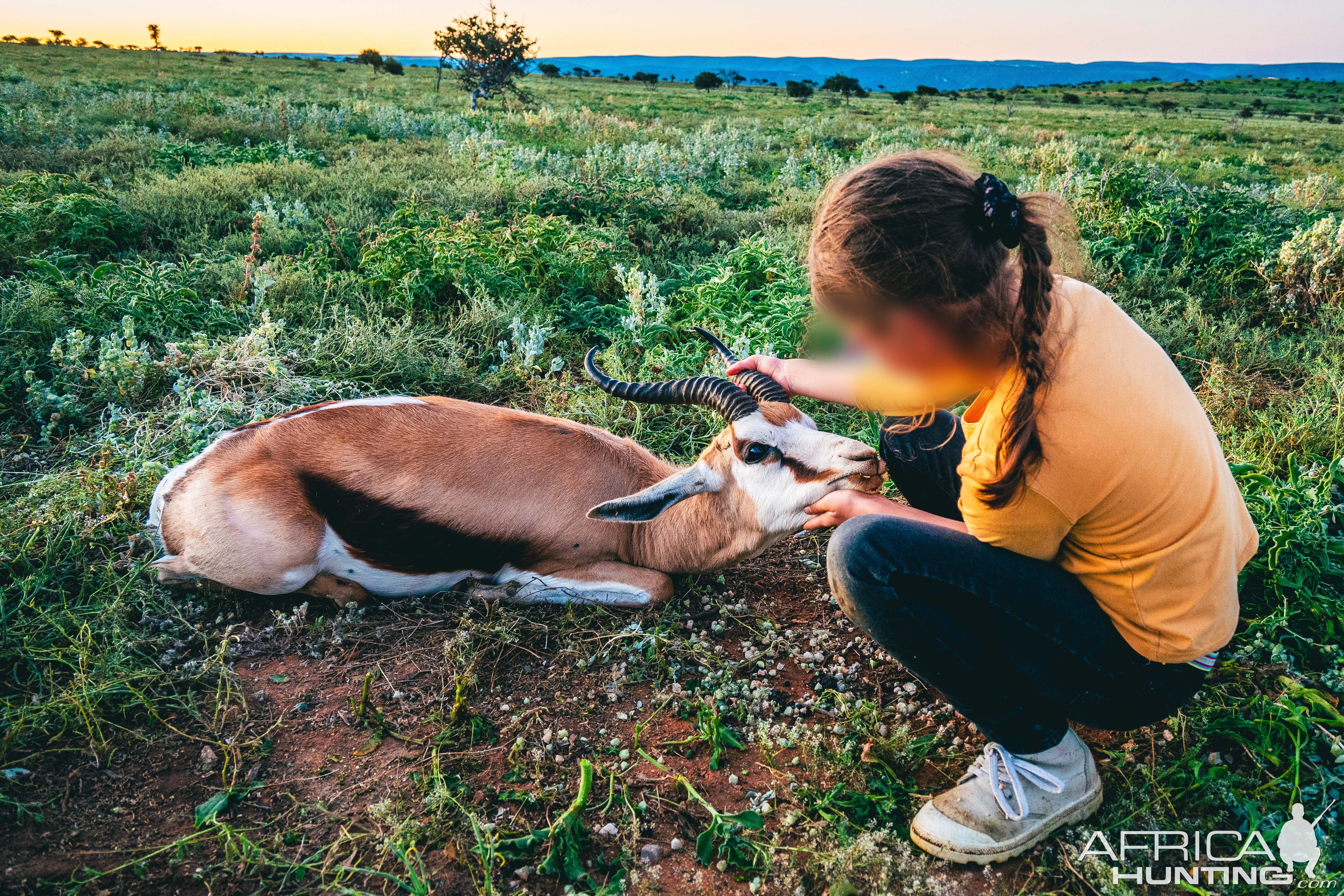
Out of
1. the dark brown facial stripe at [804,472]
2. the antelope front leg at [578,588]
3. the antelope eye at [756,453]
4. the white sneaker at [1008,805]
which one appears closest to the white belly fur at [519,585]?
the antelope front leg at [578,588]

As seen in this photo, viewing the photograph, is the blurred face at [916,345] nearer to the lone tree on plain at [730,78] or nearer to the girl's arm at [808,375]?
the girl's arm at [808,375]

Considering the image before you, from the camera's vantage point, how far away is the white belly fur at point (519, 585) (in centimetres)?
402

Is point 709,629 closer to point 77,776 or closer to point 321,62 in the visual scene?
point 77,776

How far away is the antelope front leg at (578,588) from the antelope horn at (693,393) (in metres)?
1.00

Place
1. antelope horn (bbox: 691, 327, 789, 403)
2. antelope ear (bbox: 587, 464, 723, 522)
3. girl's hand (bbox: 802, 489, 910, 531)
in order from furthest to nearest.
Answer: antelope horn (bbox: 691, 327, 789, 403), antelope ear (bbox: 587, 464, 723, 522), girl's hand (bbox: 802, 489, 910, 531)

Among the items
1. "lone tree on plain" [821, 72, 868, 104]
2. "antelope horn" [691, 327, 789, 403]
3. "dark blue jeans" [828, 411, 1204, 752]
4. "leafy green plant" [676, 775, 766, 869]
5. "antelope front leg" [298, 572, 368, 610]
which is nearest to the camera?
"dark blue jeans" [828, 411, 1204, 752]

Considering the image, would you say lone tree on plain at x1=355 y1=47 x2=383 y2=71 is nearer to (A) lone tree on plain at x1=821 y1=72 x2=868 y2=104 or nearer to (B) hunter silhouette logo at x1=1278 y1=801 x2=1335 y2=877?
(A) lone tree on plain at x1=821 y1=72 x2=868 y2=104

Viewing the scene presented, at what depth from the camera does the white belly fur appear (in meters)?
4.02

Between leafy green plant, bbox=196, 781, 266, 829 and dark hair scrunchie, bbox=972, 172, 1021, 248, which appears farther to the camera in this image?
leafy green plant, bbox=196, 781, 266, 829

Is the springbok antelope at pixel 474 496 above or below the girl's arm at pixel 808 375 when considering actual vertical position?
below

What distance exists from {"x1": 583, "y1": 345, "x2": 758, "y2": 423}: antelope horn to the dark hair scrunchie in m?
1.73

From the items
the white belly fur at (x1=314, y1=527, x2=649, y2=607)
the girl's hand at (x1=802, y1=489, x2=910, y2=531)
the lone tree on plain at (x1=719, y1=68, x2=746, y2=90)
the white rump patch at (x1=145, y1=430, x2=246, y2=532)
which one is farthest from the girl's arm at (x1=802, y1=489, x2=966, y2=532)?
the lone tree on plain at (x1=719, y1=68, x2=746, y2=90)

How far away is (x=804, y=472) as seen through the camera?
3.69 metres

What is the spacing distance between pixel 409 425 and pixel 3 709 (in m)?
2.04
